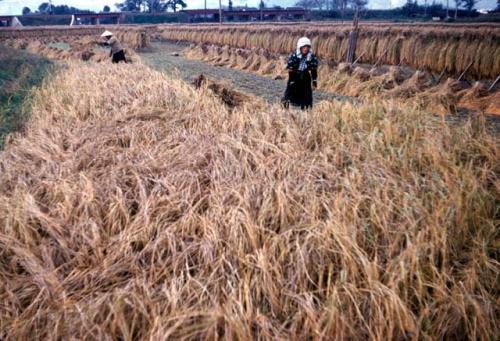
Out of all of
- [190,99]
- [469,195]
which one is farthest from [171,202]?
[190,99]

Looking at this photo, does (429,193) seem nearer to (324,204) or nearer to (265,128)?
(324,204)

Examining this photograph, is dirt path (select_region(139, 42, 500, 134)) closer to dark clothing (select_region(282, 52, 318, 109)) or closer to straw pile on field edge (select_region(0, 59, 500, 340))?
dark clothing (select_region(282, 52, 318, 109))

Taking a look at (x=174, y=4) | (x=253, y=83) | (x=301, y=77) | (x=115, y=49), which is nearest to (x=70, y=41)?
(x=115, y=49)

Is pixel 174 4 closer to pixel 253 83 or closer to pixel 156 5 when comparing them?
pixel 156 5

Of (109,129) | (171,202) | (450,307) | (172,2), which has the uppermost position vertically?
(172,2)

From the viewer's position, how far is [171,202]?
223 cm

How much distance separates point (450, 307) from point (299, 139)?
1.98 m

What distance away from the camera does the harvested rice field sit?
4.79ft

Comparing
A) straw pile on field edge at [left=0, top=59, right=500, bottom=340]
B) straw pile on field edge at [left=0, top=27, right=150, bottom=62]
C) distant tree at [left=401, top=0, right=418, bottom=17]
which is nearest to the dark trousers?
straw pile on field edge at [left=0, top=59, right=500, bottom=340]

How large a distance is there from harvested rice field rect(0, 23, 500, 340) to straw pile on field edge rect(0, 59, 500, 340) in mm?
11

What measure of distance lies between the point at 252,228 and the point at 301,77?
11.5ft

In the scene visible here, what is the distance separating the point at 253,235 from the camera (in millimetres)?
1884

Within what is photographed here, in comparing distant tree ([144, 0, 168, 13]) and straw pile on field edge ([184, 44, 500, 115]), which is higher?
distant tree ([144, 0, 168, 13])

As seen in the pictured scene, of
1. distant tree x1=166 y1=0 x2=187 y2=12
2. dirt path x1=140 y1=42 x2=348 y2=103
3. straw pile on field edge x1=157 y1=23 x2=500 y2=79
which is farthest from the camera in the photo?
distant tree x1=166 y1=0 x2=187 y2=12
